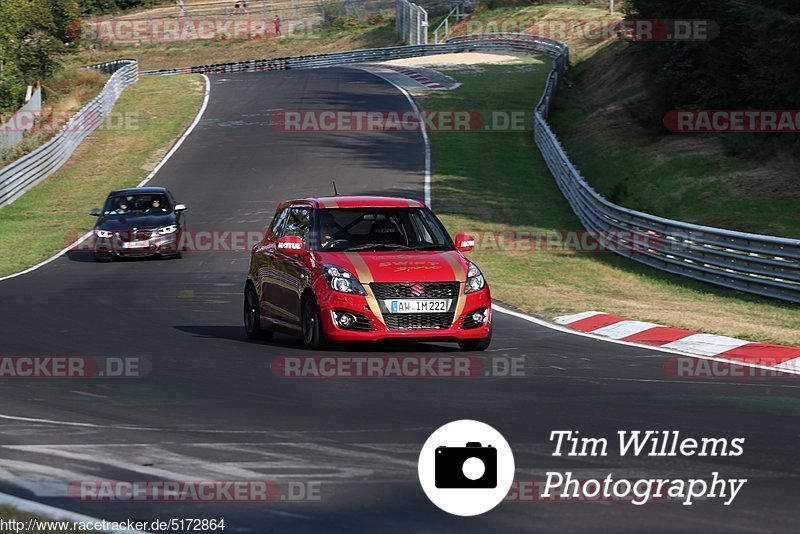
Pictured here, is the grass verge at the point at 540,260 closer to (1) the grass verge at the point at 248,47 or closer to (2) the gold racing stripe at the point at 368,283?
(2) the gold racing stripe at the point at 368,283

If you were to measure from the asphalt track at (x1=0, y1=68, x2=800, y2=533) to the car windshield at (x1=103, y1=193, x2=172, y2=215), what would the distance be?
28.9ft

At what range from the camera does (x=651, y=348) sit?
1423 cm

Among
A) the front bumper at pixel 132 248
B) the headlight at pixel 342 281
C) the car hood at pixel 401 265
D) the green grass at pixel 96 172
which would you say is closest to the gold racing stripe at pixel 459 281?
the car hood at pixel 401 265

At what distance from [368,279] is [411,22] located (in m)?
71.2

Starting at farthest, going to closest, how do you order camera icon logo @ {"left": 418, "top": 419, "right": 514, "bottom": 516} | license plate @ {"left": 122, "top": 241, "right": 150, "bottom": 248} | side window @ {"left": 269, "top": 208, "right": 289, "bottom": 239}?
license plate @ {"left": 122, "top": 241, "right": 150, "bottom": 248} → side window @ {"left": 269, "top": 208, "right": 289, "bottom": 239} → camera icon logo @ {"left": 418, "top": 419, "right": 514, "bottom": 516}

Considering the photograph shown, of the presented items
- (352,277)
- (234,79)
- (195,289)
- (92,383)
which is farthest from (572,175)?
(234,79)

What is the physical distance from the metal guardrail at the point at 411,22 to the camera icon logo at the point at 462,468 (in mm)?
74327

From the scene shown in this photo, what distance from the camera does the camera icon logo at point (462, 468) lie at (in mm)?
6547

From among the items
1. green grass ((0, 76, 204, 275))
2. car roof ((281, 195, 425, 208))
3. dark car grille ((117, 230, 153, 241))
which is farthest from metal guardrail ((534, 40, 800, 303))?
green grass ((0, 76, 204, 275))

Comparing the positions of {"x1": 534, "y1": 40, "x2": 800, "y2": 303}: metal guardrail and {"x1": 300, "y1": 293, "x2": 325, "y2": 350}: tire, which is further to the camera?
{"x1": 534, "y1": 40, "x2": 800, "y2": 303}: metal guardrail

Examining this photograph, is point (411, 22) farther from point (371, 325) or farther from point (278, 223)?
point (371, 325)

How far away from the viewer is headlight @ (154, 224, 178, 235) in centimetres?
2739

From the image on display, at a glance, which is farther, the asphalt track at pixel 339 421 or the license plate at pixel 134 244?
the license plate at pixel 134 244

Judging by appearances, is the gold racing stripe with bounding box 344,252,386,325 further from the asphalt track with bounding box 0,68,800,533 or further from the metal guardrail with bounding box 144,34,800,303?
the metal guardrail with bounding box 144,34,800,303
